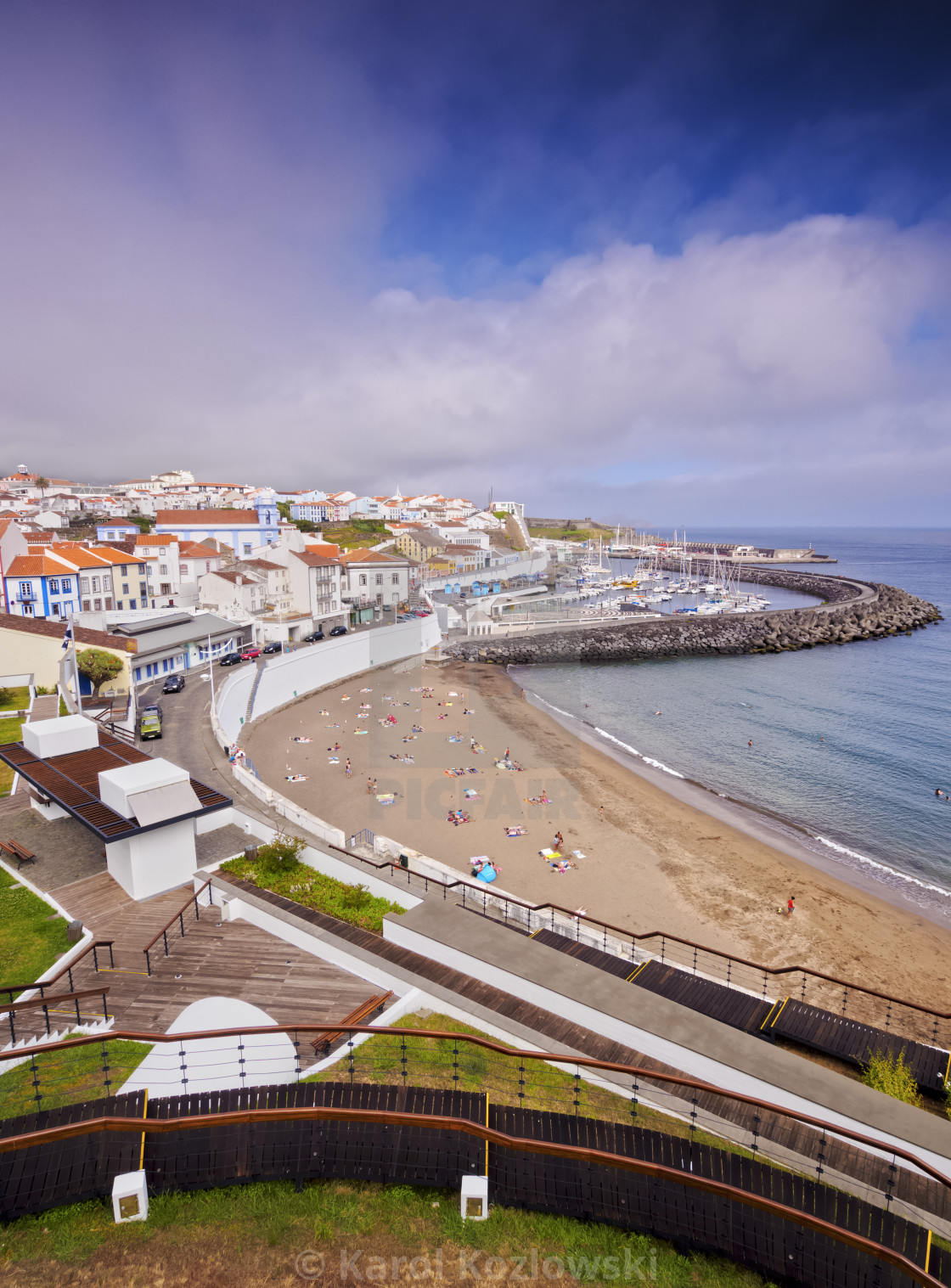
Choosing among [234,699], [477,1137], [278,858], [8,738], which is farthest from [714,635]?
[477,1137]

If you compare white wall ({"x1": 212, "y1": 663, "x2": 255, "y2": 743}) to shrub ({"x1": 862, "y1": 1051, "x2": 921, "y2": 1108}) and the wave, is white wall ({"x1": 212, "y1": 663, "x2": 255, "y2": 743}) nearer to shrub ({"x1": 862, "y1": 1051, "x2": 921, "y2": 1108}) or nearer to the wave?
shrub ({"x1": 862, "y1": 1051, "x2": 921, "y2": 1108})

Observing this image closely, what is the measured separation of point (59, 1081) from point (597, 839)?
1842 centimetres

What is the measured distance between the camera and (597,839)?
22250 millimetres

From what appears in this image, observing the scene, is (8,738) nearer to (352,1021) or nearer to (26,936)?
(26,936)

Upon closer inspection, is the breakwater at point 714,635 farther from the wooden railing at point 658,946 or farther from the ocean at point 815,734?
the wooden railing at point 658,946

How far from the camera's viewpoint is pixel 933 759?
30.8m

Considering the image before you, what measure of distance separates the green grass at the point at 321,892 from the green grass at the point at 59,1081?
5.46 m

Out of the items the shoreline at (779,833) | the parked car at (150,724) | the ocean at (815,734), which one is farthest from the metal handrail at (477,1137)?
the parked car at (150,724)

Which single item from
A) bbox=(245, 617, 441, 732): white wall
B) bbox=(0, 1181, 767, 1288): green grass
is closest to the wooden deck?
bbox=(0, 1181, 767, 1288): green grass

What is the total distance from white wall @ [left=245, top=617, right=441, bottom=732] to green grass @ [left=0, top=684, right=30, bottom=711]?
24.2 ft

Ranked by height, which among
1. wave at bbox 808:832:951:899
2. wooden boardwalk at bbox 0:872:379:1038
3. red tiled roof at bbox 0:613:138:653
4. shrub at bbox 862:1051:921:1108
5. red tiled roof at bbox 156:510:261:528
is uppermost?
red tiled roof at bbox 156:510:261:528

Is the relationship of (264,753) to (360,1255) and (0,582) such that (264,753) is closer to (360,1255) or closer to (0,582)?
(0,582)

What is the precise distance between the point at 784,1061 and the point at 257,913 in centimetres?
879

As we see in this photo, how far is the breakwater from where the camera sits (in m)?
54.0
